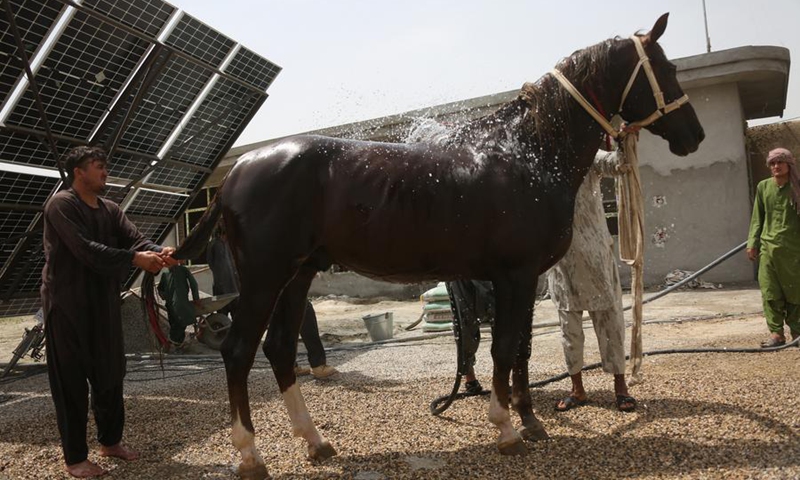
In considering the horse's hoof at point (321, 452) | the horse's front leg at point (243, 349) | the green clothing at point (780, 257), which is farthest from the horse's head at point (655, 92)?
the green clothing at point (780, 257)

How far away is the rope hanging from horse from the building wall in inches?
315

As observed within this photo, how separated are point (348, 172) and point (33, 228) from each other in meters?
4.82

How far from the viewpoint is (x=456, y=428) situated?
11.8 ft

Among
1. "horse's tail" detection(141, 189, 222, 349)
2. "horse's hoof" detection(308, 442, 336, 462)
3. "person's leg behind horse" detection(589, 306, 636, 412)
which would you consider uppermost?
"horse's tail" detection(141, 189, 222, 349)

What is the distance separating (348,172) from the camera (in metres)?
3.12

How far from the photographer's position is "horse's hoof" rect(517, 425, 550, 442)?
10.8 ft

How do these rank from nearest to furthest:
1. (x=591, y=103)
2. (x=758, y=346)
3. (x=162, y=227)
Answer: (x=591, y=103)
(x=758, y=346)
(x=162, y=227)

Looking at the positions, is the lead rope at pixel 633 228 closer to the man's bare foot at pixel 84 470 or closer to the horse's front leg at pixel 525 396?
the horse's front leg at pixel 525 396

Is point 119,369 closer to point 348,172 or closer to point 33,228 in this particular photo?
point 348,172

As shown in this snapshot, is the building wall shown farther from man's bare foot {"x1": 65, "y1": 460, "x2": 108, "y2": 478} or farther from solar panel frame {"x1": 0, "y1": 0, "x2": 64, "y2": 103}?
man's bare foot {"x1": 65, "y1": 460, "x2": 108, "y2": 478}

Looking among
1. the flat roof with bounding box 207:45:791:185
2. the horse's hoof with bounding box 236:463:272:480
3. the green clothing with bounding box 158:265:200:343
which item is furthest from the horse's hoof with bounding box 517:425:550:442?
the flat roof with bounding box 207:45:791:185

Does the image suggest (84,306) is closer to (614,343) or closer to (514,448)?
(514,448)

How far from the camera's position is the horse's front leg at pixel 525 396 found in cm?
331

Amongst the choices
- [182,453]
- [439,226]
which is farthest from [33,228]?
[439,226]
